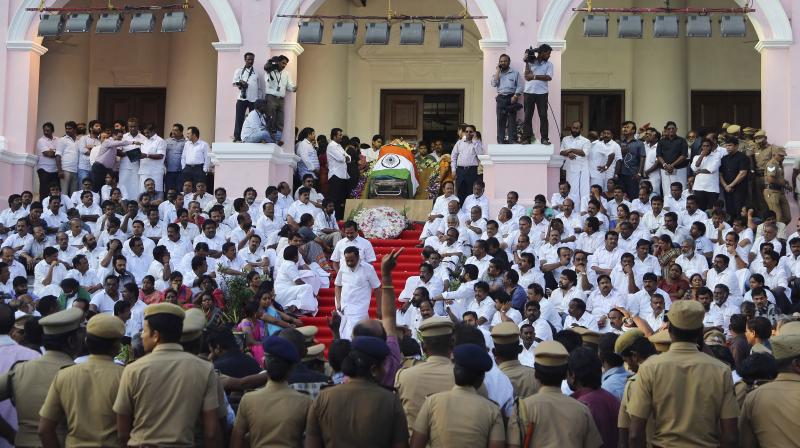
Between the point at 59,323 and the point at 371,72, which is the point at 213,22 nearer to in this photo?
the point at 371,72

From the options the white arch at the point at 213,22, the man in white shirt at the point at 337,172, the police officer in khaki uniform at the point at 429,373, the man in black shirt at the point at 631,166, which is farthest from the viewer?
the white arch at the point at 213,22

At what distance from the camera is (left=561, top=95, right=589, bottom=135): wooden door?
25.2 meters

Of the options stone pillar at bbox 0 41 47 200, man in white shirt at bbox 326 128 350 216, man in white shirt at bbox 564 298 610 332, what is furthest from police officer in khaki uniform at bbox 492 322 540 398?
stone pillar at bbox 0 41 47 200

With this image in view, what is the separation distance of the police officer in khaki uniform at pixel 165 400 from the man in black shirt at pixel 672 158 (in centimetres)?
1367

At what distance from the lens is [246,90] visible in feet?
66.7

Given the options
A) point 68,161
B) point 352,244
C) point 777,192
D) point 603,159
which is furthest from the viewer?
point 68,161

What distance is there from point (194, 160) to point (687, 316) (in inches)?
573

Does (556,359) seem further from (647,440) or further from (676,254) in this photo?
(676,254)

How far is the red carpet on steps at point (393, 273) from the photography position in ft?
52.7

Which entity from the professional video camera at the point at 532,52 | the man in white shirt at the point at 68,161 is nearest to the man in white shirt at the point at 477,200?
the professional video camera at the point at 532,52

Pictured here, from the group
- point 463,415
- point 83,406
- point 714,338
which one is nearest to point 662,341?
point 463,415

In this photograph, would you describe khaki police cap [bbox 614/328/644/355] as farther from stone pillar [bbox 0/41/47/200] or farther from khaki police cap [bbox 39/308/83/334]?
stone pillar [bbox 0/41/47/200]

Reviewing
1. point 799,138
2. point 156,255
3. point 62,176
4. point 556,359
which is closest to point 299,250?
point 156,255

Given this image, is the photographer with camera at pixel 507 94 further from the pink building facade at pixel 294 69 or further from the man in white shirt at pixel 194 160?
the man in white shirt at pixel 194 160
